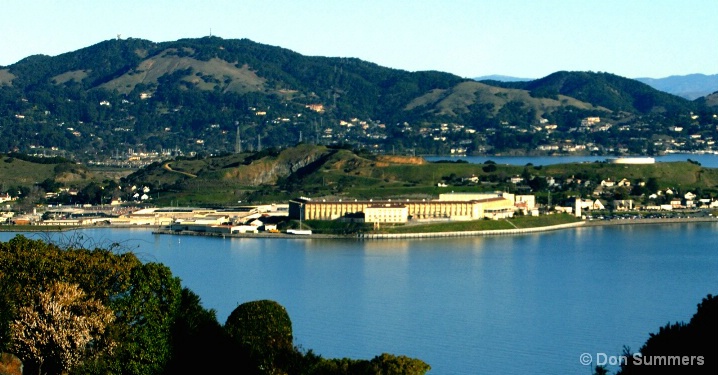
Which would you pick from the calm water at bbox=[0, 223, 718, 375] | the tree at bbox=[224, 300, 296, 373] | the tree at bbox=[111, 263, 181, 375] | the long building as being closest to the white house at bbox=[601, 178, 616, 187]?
the long building

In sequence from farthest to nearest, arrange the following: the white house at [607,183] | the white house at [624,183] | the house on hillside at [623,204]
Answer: the white house at [624,183]
the white house at [607,183]
the house on hillside at [623,204]

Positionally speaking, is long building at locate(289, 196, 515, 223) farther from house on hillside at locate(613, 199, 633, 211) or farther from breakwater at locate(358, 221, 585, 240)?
house on hillside at locate(613, 199, 633, 211)

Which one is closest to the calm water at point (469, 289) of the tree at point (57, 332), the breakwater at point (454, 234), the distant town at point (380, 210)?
the breakwater at point (454, 234)

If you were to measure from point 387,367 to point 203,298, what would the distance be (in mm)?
10691

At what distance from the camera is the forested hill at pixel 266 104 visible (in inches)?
3602

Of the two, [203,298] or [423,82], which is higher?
[423,82]

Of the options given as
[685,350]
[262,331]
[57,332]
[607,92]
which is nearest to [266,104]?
[607,92]

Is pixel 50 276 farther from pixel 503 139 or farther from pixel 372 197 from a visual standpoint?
pixel 503 139

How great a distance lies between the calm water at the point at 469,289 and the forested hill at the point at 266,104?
49184 mm

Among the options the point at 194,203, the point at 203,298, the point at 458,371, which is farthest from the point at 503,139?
the point at 458,371

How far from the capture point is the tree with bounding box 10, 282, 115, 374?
1312 cm

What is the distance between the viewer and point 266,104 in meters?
103

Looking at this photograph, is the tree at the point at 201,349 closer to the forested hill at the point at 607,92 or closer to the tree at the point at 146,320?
the tree at the point at 146,320

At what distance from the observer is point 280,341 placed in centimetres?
1398
